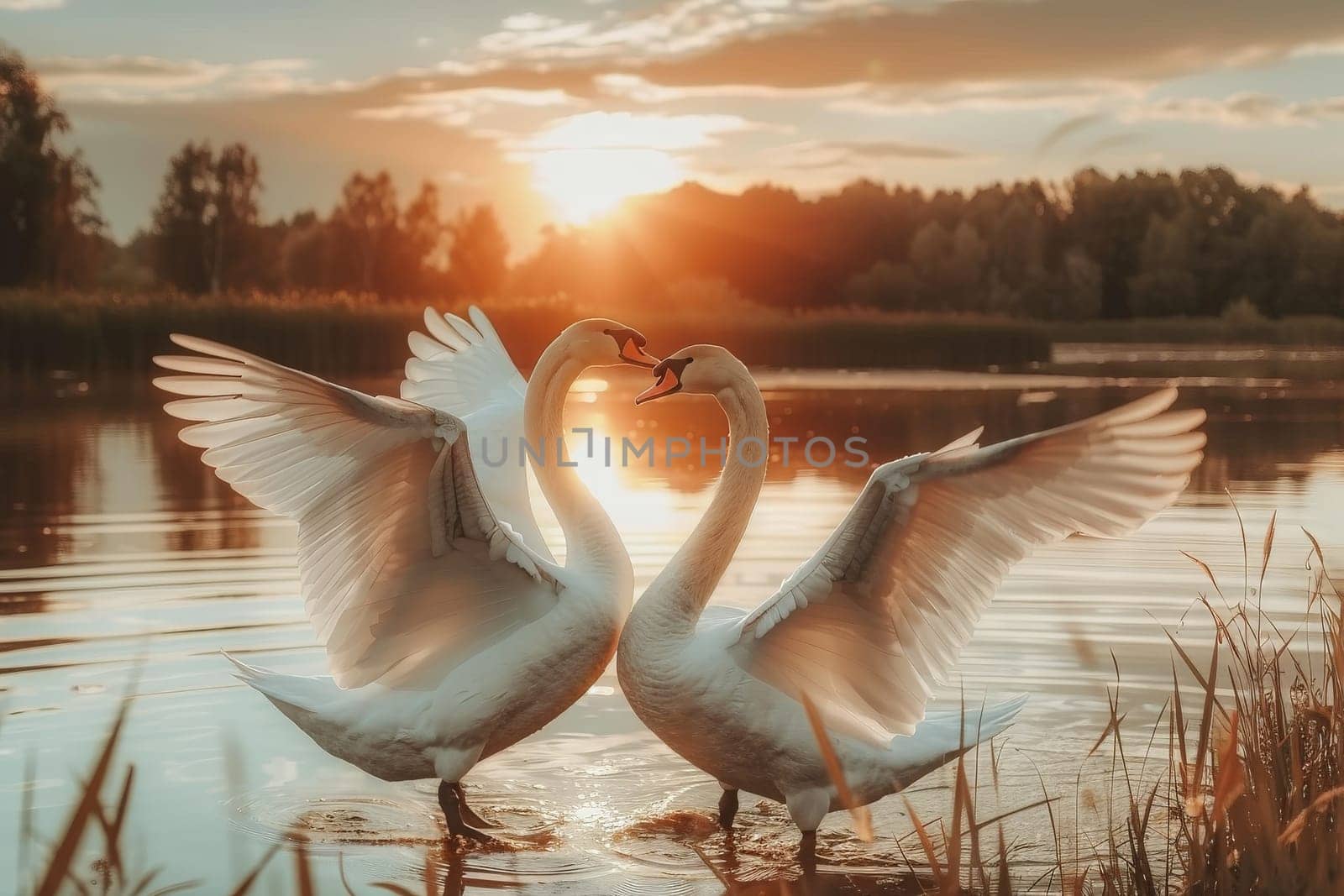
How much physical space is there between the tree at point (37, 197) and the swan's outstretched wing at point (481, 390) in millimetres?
58455

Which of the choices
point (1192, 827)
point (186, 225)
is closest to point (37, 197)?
point (186, 225)

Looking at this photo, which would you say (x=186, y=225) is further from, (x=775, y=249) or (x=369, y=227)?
(x=775, y=249)

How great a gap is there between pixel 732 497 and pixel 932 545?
0.91 meters

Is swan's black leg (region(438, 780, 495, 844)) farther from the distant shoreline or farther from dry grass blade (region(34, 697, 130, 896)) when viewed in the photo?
the distant shoreline

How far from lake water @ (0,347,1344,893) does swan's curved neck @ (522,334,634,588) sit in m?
1.05

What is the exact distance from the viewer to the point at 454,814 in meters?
5.43

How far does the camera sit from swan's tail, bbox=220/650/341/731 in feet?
18.2

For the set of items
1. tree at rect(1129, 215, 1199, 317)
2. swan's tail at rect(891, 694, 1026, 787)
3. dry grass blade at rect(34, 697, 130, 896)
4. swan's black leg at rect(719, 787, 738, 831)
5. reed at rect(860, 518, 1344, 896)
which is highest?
tree at rect(1129, 215, 1199, 317)

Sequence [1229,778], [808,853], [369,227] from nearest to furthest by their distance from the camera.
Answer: [1229,778], [808,853], [369,227]

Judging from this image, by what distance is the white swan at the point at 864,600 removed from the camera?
14.9 ft

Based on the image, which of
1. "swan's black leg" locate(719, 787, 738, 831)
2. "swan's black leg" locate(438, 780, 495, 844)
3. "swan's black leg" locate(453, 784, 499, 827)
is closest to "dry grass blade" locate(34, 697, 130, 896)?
"swan's black leg" locate(438, 780, 495, 844)

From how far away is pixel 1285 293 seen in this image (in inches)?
2926

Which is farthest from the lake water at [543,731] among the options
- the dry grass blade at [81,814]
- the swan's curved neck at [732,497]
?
the swan's curved neck at [732,497]

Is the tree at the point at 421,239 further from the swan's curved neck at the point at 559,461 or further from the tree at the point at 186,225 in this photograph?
the swan's curved neck at the point at 559,461
